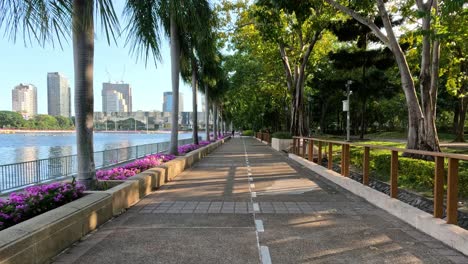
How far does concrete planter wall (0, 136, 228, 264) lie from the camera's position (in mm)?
4109

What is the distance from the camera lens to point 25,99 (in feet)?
324

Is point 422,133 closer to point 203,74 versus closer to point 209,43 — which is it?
point 209,43

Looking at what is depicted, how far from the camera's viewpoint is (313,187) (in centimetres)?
1090

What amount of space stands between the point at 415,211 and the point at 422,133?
7.44 meters

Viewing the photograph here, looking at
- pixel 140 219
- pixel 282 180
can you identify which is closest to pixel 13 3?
pixel 140 219

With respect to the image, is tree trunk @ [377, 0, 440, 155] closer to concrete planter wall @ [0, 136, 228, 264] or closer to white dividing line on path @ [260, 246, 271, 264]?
concrete planter wall @ [0, 136, 228, 264]

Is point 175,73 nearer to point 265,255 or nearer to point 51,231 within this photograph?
point 51,231

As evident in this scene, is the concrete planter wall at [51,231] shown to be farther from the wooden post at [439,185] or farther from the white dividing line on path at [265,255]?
the wooden post at [439,185]

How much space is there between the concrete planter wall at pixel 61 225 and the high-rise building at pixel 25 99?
91.6 m

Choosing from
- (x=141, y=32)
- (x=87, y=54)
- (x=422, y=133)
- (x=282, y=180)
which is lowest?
(x=282, y=180)

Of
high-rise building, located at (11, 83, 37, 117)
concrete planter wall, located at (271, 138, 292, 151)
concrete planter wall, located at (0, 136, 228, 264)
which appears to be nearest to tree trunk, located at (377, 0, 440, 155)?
concrete planter wall, located at (0, 136, 228, 264)

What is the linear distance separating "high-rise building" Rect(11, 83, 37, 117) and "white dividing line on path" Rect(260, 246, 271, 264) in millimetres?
94892

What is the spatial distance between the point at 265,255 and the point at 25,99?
108 m

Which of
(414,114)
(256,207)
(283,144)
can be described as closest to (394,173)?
(256,207)
